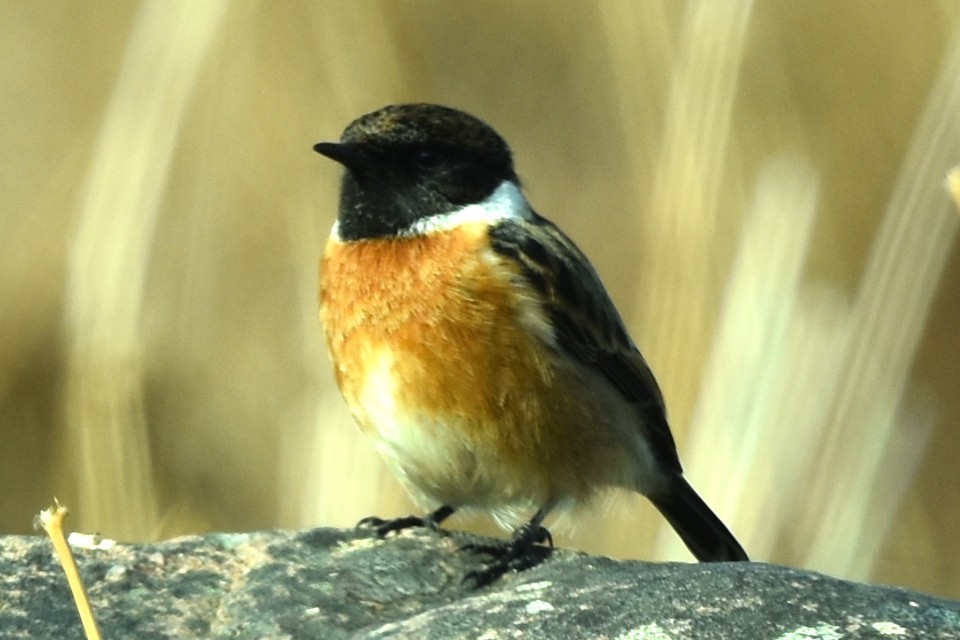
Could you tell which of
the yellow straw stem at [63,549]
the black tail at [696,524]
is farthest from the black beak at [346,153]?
the yellow straw stem at [63,549]

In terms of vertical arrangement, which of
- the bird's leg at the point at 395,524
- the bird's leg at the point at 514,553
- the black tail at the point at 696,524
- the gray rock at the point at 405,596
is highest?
the gray rock at the point at 405,596

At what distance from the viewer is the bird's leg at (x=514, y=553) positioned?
12.3 feet

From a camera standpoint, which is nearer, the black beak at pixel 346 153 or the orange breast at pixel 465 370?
the orange breast at pixel 465 370

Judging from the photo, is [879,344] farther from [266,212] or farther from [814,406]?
[266,212]

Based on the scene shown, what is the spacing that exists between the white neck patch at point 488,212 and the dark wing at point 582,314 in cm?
6

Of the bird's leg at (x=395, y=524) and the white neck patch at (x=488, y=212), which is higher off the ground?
the white neck patch at (x=488, y=212)

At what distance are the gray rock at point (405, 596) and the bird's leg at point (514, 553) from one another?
0.13 feet

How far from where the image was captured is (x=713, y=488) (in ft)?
15.5

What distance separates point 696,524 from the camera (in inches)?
197

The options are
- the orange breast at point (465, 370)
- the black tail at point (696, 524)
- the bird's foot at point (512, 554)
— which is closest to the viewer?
the bird's foot at point (512, 554)

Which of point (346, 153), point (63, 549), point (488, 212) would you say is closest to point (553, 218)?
point (488, 212)

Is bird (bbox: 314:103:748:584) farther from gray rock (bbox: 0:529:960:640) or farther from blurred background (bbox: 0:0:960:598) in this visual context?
gray rock (bbox: 0:529:960:640)

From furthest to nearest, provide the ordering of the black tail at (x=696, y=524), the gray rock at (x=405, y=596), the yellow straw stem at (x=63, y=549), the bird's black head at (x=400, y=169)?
the black tail at (x=696, y=524)
the bird's black head at (x=400, y=169)
the gray rock at (x=405, y=596)
the yellow straw stem at (x=63, y=549)

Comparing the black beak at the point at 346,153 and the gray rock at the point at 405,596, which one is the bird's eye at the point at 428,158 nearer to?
the black beak at the point at 346,153
